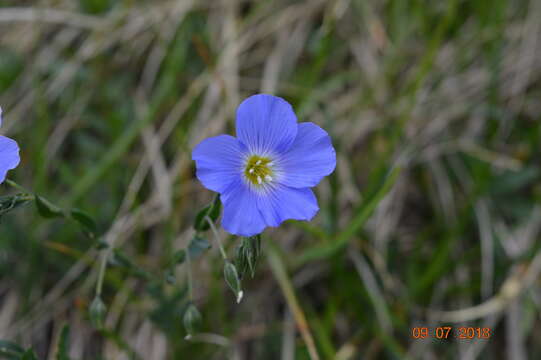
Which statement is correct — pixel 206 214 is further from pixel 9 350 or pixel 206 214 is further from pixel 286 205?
pixel 9 350

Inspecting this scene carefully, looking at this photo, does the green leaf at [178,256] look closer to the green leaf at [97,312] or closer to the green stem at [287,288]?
the green leaf at [97,312]

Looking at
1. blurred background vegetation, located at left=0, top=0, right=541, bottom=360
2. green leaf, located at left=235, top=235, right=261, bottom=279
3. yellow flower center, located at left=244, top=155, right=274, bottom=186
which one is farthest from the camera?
blurred background vegetation, located at left=0, top=0, right=541, bottom=360

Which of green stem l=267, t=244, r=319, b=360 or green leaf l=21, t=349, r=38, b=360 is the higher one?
green stem l=267, t=244, r=319, b=360

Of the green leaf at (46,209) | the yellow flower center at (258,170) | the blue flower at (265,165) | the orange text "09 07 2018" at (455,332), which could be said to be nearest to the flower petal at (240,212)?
the blue flower at (265,165)

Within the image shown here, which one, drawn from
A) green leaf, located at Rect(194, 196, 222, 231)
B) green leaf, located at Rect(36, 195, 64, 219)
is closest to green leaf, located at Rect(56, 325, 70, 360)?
green leaf, located at Rect(36, 195, 64, 219)

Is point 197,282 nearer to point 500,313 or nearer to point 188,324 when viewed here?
point 188,324

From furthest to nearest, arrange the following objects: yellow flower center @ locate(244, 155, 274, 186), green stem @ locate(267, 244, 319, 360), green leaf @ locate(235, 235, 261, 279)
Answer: green stem @ locate(267, 244, 319, 360), yellow flower center @ locate(244, 155, 274, 186), green leaf @ locate(235, 235, 261, 279)

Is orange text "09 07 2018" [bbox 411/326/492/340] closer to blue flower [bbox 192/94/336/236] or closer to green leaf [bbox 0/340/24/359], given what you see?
blue flower [bbox 192/94/336/236]

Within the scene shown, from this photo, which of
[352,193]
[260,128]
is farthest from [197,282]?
[260,128]
